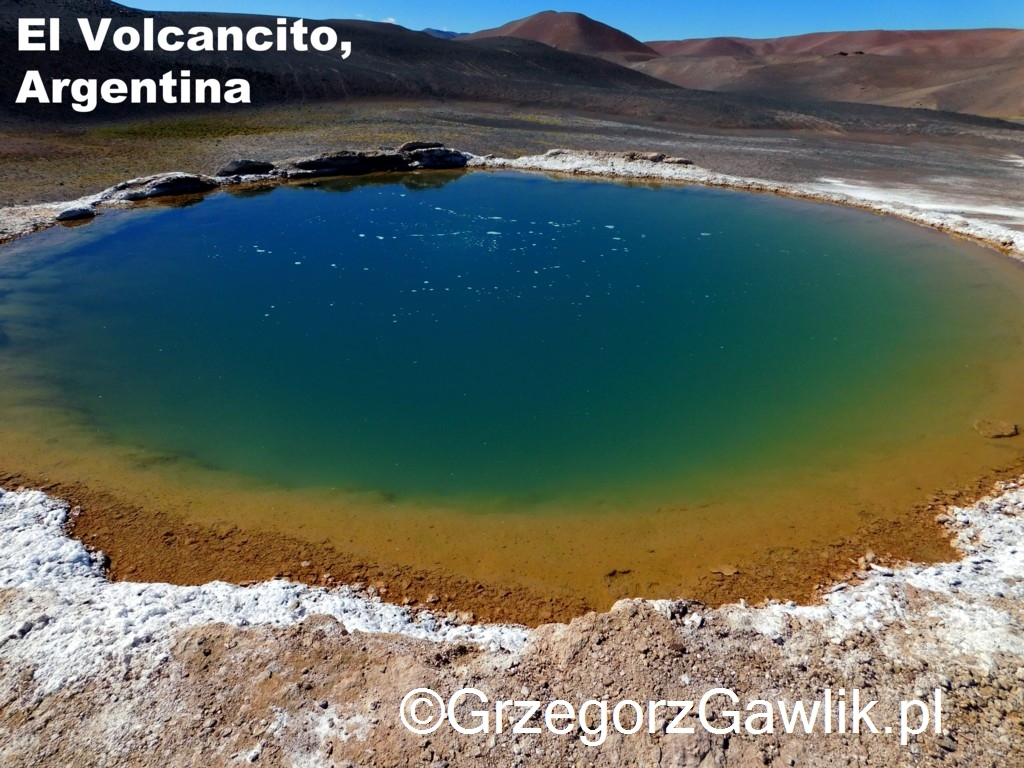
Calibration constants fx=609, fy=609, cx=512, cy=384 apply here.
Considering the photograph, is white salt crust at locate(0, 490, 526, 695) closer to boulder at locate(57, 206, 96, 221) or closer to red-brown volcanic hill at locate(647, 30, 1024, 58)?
boulder at locate(57, 206, 96, 221)

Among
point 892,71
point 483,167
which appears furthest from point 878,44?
point 483,167

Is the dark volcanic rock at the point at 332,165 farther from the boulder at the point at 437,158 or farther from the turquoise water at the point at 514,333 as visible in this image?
the turquoise water at the point at 514,333

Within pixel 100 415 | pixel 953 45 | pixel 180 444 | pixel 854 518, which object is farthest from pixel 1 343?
pixel 953 45

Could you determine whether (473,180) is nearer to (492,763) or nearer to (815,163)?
(815,163)

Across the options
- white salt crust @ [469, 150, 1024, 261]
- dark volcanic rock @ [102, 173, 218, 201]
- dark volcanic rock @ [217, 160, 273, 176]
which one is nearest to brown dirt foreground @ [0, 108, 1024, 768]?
white salt crust @ [469, 150, 1024, 261]

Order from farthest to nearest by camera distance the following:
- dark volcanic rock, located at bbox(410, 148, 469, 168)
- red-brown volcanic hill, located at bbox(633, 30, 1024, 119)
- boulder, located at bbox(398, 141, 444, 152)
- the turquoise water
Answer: red-brown volcanic hill, located at bbox(633, 30, 1024, 119) → boulder, located at bbox(398, 141, 444, 152) → dark volcanic rock, located at bbox(410, 148, 469, 168) → the turquoise water

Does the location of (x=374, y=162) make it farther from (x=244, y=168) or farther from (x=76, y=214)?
(x=76, y=214)

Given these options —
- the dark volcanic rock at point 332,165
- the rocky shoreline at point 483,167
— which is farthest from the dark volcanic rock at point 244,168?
the dark volcanic rock at point 332,165
